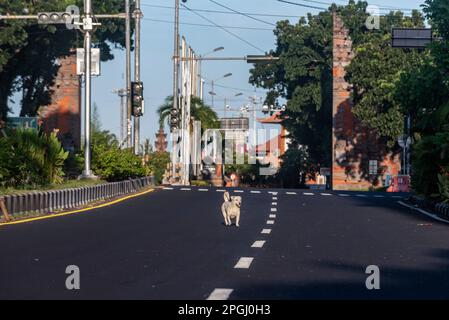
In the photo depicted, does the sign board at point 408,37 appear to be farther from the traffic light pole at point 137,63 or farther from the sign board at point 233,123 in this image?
the sign board at point 233,123

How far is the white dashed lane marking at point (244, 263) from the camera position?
13350mm

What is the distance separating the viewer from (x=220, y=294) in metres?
10.6

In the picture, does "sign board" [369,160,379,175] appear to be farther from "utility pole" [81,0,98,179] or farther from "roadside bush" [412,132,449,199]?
"utility pole" [81,0,98,179]

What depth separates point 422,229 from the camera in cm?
2142

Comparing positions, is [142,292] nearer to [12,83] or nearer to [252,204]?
[252,204]

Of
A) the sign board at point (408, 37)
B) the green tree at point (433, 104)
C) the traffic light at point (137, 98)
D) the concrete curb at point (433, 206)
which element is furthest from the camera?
the sign board at point (408, 37)

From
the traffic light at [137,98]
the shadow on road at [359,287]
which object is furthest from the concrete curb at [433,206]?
the traffic light at [137,98]

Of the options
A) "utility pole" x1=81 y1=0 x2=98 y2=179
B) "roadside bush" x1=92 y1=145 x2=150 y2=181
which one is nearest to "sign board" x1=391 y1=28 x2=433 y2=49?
"roadside bush" x1=92 y1=145 x2=150 y2=181

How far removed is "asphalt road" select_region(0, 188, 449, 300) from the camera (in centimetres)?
1112

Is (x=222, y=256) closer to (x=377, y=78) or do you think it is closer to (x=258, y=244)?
(x=258, y=244)

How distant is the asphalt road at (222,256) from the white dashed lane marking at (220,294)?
0.03 feet

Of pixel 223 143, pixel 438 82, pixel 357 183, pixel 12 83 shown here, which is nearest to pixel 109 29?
pixel 12 83

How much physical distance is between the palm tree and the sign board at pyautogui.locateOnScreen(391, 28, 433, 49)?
3955 cm
